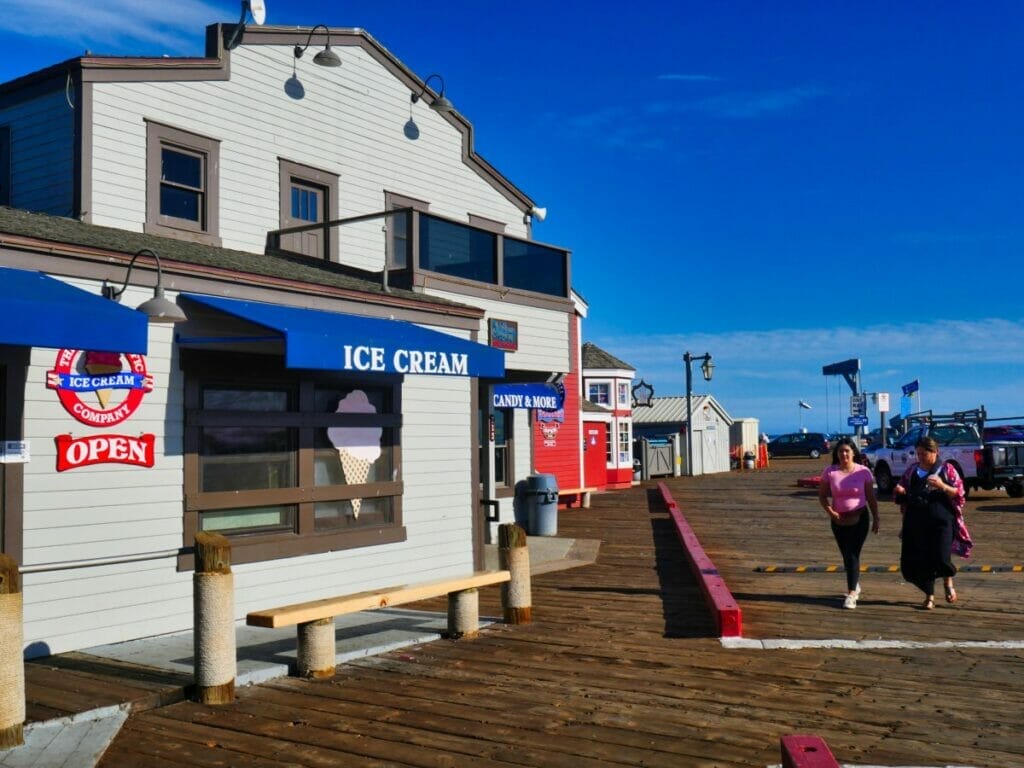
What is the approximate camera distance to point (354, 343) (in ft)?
27.8

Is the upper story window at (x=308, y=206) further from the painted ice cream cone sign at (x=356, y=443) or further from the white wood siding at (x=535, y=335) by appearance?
the painted ice cream cone sign at (x=356, y=443)

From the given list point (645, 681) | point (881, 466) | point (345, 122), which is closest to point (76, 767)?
point (645, 681)

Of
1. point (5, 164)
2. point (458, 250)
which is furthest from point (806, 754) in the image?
point (5, 164)

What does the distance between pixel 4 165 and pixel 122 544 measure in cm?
685

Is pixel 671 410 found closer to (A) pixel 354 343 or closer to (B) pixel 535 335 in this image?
(B) pixel 535 335

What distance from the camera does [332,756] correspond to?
17.3 ft

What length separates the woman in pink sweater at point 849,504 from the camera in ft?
31.3

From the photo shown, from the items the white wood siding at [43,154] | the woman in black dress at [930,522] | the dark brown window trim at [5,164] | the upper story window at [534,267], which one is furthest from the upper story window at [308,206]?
the woman in black dress at [930,522]

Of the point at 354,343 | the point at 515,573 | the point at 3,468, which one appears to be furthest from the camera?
the point at 515,573

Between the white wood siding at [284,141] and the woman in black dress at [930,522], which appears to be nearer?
the woman in black dress at [930,522]

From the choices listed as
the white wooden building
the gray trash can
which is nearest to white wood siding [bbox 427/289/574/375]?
the gray trash can

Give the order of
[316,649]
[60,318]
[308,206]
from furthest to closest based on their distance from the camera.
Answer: [308,206] → [316,649] → [60,318]

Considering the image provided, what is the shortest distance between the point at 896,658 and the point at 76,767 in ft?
18.7

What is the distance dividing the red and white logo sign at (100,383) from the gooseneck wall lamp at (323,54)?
23.1 ft
